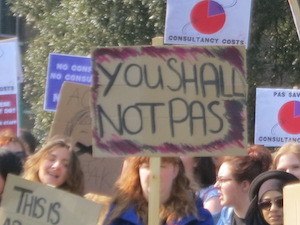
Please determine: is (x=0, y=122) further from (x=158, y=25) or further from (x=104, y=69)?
(x=158, y=25)

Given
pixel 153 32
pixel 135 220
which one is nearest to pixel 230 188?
pixel 135 220

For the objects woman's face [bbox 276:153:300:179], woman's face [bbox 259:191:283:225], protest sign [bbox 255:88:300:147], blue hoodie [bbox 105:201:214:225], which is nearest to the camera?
blue hoodie [bbox 105:201:214:225]

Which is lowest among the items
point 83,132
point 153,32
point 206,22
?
point 83,132

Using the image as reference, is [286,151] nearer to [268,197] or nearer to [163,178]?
[268,197]

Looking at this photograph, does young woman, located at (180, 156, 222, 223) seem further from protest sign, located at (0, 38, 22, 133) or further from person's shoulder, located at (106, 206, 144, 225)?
protest sign, located at (0, 38, 22, 133)

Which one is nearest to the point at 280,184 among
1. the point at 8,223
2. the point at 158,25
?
the point at 8,223

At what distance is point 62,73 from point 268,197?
13.5 feet

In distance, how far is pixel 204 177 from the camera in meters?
6.37

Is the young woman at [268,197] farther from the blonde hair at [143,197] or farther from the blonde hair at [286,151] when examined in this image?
the blonde hair at [286,151]

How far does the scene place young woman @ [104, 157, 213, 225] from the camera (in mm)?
4602

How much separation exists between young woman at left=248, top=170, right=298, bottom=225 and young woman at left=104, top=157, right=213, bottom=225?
308 mm

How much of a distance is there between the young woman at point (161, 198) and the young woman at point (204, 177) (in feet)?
3.89

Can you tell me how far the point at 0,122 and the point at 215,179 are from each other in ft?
6.39

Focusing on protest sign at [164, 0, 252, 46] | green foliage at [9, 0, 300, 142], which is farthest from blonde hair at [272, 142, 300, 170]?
green foliage at [9, 0, 300, 142]
